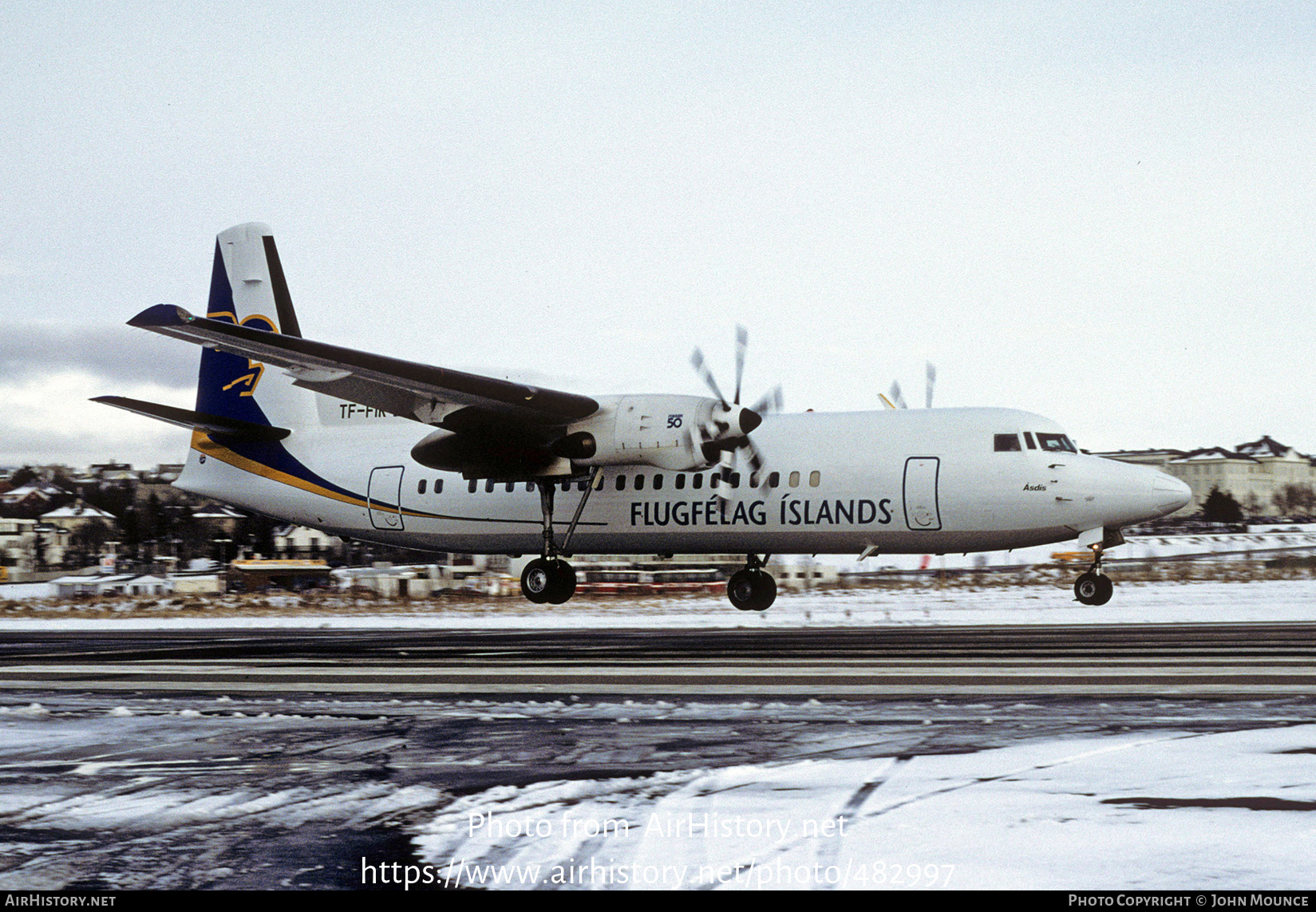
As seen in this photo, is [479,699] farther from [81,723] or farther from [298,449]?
[298,449]

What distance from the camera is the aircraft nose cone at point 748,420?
2195 cm

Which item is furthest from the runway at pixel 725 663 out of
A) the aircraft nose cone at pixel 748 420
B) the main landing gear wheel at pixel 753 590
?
the aircraft nose cone at pixel 748 420

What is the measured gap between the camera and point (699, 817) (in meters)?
6.28

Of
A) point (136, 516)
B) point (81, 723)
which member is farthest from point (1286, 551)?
point (136, 516)

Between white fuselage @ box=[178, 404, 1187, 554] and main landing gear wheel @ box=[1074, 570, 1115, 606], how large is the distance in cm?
159

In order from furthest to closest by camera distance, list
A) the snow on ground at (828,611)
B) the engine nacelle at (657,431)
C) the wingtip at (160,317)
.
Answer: the snow on ground at (828,611) < the engine nacelle at (657,431) < the wingtip at (160,317)

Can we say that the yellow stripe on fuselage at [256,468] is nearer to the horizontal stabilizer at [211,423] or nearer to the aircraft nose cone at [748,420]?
the horizontal stabilizer at [211,423]

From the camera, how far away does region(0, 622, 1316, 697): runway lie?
1198cm

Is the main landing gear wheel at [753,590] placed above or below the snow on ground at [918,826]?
above

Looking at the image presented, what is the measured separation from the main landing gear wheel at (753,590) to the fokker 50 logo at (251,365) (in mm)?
12372

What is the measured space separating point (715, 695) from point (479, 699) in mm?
2256

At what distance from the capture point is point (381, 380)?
21.3 meters

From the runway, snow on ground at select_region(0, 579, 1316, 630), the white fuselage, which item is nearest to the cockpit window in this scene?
the white fuselage
